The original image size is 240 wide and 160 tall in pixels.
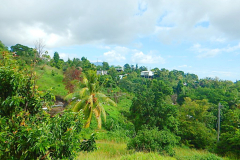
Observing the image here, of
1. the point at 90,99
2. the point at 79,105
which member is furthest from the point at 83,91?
the point at 79,105

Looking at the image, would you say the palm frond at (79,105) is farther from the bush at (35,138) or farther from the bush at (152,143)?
the bush at (35,138)

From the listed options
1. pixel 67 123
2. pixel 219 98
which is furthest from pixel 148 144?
pixel 219 98

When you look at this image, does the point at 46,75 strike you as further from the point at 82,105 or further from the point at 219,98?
the point at 219,98

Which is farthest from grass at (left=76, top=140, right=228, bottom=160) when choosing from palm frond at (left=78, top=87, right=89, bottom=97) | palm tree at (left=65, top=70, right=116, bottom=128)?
palm frond at (left=78, top=87, right=89, bottom=97)

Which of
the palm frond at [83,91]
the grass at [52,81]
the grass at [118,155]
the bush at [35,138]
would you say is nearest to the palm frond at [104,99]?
the palm frond at [83,91]

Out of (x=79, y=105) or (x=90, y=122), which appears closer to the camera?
(x=79, y=105)

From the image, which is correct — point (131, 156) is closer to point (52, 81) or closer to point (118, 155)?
point (118, 155)

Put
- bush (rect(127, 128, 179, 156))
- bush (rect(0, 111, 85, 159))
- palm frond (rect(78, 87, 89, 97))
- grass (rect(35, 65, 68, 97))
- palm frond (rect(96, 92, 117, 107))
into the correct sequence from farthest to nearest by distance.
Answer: grass (rect(35, 65, 68, 97)) → palm frond (rect(96, 92, 117, 107)) → palm frond (rect(78, 87, 89, 97)) → bush (rect(127, 128, 179, 156)) → bush (rect(0, 111, 85, 159))

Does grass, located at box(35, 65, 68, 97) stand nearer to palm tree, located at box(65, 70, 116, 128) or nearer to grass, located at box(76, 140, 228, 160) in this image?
palm tree, located at box(65, 70, 116, 128)

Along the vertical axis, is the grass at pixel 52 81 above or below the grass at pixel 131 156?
above

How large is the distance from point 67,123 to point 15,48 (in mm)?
32872

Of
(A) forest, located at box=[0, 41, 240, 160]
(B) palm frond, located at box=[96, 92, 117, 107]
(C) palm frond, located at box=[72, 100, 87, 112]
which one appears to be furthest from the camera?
(B) palm frond, located at box=[96, 92, 117, 107]

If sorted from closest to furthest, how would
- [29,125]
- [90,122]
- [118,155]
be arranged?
[29,125] → [118,155] → [90,122]

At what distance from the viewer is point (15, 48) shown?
28.3 m
